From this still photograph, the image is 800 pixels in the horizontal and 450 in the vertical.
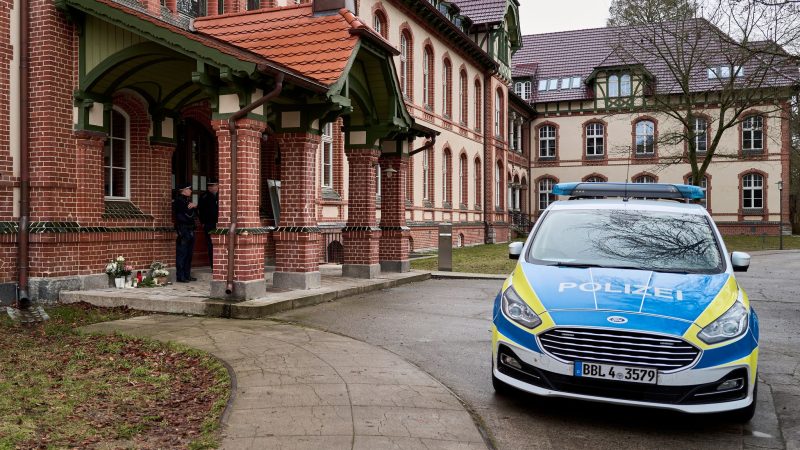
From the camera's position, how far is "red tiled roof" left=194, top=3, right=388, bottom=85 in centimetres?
1143

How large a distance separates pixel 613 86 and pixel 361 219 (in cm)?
3605

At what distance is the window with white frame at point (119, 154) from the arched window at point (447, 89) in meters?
18.3

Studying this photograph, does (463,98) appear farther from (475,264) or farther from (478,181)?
(475,264)

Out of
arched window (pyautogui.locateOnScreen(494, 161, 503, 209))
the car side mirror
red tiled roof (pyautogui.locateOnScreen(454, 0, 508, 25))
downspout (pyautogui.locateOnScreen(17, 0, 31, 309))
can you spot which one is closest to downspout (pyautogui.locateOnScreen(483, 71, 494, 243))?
arched window (pyautogui.locateOnScreen(494, 161, 503, 209))

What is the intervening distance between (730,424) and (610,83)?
143ft

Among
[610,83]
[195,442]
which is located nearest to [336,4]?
[195,442]

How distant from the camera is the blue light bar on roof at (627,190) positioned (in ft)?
26.2

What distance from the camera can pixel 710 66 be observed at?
56.1ft

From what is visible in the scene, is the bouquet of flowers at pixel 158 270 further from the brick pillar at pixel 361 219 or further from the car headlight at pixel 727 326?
the car headlight at pixel 727 326

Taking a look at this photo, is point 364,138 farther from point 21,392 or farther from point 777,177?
point 777,177

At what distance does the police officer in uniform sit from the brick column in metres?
1.30

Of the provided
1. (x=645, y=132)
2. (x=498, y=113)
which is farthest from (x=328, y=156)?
(x=645, y=132)

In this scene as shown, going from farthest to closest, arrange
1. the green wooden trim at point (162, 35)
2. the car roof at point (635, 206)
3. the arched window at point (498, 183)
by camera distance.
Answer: the arched window at point (498, 183)
the green wooden trim at point (162, 35)
the car roof at point (635, 206)

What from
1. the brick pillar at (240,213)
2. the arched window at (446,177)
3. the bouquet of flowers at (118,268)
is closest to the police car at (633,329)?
the brick pillar at (240,213)
